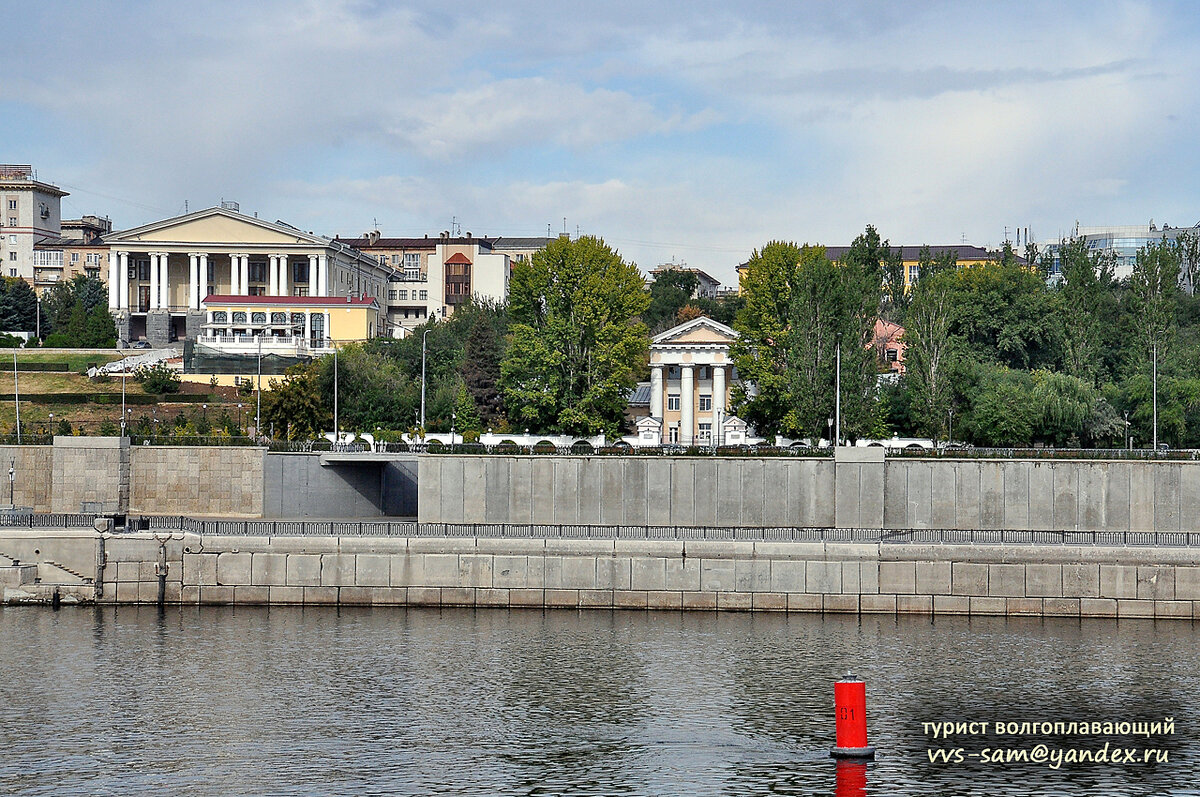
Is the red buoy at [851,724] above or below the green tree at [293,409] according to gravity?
below

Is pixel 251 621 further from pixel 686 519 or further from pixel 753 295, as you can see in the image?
pixel 753 295

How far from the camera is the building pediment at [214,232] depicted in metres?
126

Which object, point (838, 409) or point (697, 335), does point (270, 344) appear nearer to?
point (697, 335)

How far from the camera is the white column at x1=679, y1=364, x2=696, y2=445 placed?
95713mm

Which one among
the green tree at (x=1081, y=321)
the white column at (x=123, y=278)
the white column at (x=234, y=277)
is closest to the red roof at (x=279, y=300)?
the white column at (x=234, y=277)

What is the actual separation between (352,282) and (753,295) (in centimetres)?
5972

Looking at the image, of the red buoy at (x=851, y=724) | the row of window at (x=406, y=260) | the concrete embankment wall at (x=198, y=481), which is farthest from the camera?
the row of window at (x=406, y=260)

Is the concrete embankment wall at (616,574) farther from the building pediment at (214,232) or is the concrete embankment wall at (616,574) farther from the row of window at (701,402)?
the building pediment at (214,232)

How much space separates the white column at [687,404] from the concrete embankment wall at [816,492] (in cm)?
2965

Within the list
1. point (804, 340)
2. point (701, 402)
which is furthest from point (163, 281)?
point (804, 340)

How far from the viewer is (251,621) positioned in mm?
49969

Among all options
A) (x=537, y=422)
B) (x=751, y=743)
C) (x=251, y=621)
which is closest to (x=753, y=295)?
(x=537, y=422)

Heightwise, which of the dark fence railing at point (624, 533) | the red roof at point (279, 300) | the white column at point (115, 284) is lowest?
the dark fence railing at point (624, 533)

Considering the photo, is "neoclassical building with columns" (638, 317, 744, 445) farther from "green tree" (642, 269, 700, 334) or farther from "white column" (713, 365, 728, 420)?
"green tree" (642, 269, 700, 334)
